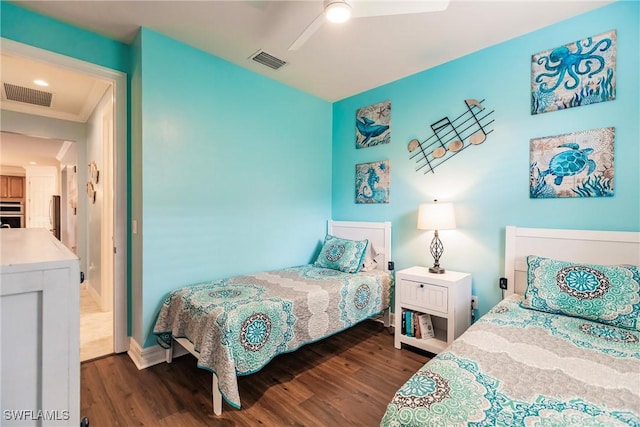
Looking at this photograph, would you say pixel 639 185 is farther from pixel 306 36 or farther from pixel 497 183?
pixel 306 36

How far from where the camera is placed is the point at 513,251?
94.8 inches

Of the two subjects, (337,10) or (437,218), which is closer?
(337,10)

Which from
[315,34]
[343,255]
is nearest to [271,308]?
[343,255]

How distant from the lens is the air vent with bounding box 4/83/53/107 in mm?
3277

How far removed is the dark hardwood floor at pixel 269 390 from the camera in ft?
5.76

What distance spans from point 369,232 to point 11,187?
29.1 feet

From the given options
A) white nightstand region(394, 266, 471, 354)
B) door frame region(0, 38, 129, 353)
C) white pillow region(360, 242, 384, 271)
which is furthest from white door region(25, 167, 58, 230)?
white nightstand region(394, 266, 471, 354)

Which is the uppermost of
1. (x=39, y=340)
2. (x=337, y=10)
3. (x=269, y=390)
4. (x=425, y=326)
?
(x=337, y=10)

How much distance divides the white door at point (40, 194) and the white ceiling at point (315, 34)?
15.9ft

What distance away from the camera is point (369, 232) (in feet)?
11.3

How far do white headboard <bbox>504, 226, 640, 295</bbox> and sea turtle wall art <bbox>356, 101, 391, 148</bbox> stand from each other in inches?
64.0

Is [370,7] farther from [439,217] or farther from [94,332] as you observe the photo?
[94,332]

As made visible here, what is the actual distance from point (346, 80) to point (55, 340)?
127 inches

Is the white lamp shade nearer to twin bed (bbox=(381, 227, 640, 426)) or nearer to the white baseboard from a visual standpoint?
twin bed (bbox=(381, 227, 640, 426))
